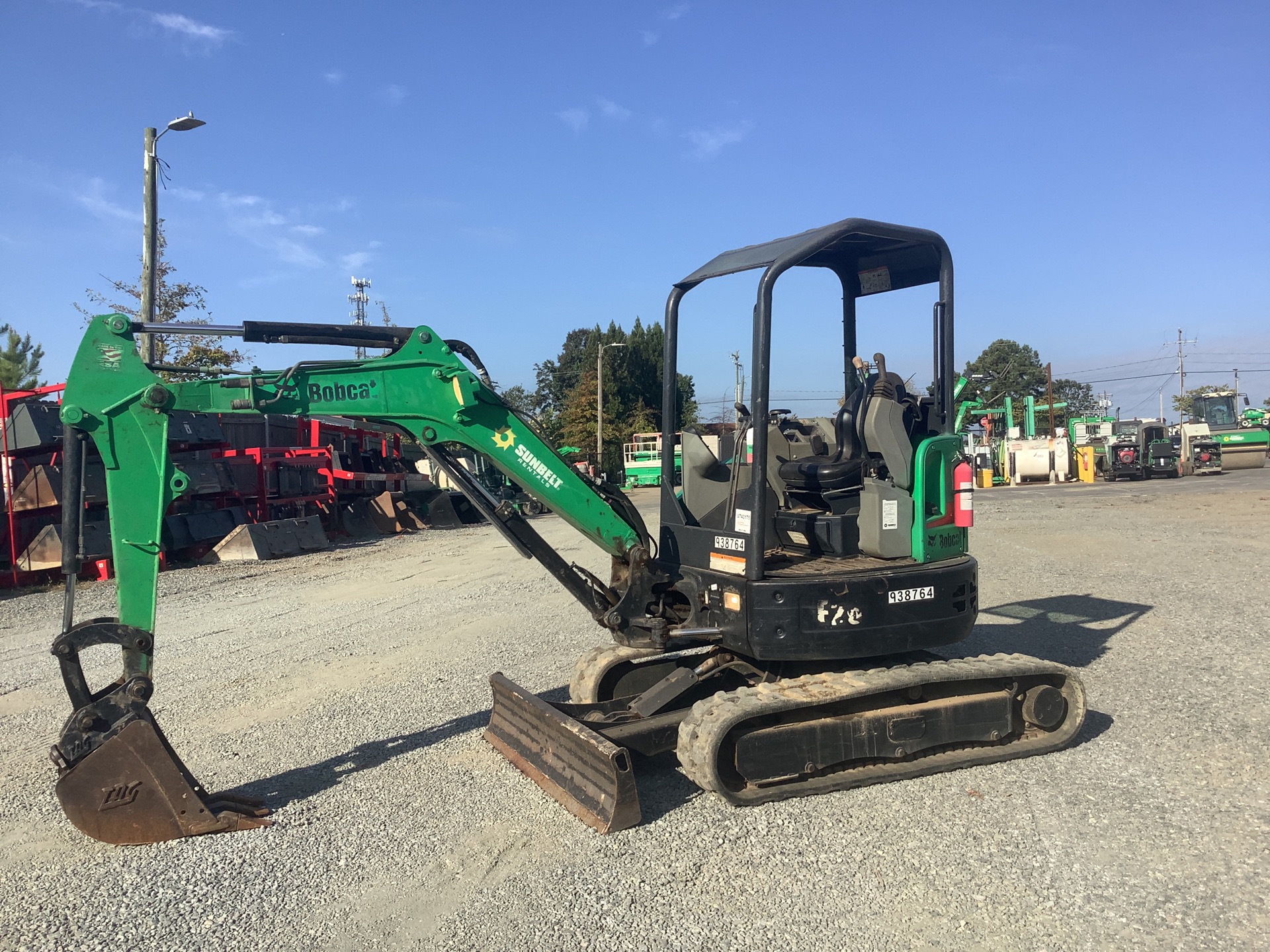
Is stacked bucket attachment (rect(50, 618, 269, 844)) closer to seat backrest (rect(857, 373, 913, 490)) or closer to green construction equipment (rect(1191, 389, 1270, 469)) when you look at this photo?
seat backrest (rect(857, 373, 913, 490))

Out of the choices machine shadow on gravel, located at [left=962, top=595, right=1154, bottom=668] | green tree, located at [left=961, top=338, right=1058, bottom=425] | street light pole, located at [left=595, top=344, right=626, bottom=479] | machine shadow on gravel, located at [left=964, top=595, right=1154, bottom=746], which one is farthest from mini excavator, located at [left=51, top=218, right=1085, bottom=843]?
green tree, located at [left=961, top=338, right=1058, bottom=425]

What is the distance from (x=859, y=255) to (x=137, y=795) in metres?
5.28

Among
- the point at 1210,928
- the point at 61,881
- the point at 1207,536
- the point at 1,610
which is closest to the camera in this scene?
the point at 1210,928

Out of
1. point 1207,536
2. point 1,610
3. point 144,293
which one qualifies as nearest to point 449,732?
point 1,610

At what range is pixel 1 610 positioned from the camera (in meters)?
10.9

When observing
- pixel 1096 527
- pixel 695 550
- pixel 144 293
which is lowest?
pixel 1096 527

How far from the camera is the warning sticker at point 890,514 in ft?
17.4

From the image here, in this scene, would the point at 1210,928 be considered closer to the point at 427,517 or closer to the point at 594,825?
the point at 594,825

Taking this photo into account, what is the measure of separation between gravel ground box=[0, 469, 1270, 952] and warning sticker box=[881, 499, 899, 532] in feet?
4.65

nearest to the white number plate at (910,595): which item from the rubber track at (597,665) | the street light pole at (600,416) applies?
the rubber track at (597,665)

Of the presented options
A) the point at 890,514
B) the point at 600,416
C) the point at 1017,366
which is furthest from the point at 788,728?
the point at 1017,366

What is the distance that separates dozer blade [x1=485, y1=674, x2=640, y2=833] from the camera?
166 inches

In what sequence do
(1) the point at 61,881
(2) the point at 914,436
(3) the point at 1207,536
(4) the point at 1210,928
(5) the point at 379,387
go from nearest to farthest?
(4) the point at 1210,928 → (1) the point at 61,881 → (5) the point at 379,387 → (2) the point at 914,436 → (3) the point at 1207,536

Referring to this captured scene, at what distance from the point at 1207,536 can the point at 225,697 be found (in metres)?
15.3
